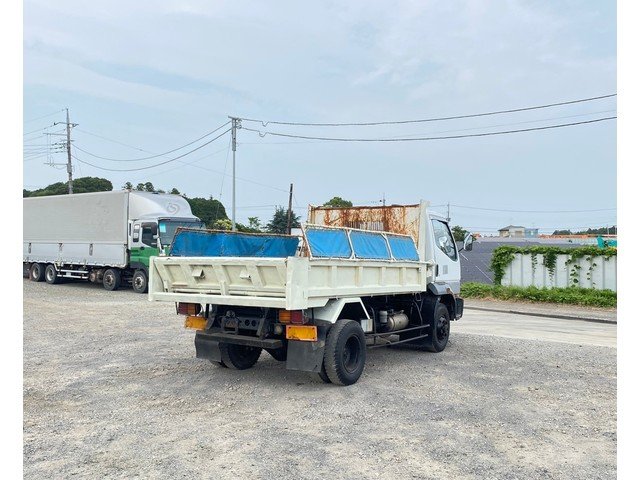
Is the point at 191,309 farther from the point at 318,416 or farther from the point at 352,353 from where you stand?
the point at 318,416

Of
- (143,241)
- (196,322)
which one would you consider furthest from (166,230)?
(196,322)

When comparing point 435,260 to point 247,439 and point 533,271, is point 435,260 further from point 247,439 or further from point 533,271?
point 533,271

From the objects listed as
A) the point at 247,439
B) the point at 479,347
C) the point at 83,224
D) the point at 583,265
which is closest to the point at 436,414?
the point at 247,439

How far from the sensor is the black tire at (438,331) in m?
9.50

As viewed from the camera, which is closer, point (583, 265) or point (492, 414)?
point (492, 414)

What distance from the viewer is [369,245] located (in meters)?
7.88

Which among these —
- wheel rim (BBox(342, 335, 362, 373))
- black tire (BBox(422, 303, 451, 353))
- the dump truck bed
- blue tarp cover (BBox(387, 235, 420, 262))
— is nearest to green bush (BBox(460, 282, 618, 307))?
black tire (BBox(422, 303, 451, 353))

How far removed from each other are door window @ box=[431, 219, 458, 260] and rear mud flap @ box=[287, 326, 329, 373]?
3.91 m

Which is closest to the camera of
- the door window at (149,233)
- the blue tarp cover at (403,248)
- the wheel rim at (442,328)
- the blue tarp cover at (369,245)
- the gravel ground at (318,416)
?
the gravel ground at (318,416)

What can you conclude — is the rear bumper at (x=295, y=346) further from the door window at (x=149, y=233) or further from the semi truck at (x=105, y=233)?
the door window at (x=149, y=233)

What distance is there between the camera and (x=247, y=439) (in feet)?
17.4

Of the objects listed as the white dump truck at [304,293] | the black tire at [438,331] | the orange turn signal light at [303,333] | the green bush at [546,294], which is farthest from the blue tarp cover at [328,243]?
the green bush at [546,294]

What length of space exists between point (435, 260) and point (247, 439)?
545cm

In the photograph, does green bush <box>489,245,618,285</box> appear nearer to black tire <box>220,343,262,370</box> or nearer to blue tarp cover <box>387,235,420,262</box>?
blue tarp cover <box>387,235,420,262</box>
